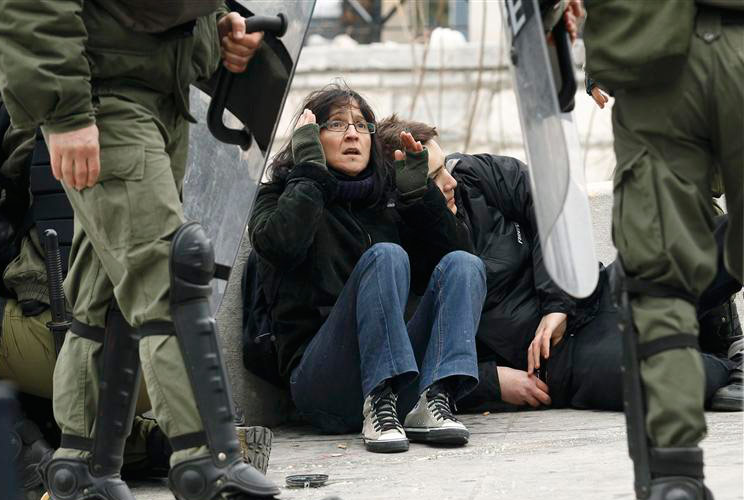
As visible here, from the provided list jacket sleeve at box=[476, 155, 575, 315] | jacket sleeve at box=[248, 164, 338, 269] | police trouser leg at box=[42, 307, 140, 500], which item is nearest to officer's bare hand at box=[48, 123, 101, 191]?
police trouser leg at box=[42, 307, 140, 500]

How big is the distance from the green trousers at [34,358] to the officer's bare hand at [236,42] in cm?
110

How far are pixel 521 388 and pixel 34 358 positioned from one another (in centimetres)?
181

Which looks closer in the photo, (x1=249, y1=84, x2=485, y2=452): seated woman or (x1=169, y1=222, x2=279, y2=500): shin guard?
(x1=169, y1=222, x2=279, y2=500): shin guard

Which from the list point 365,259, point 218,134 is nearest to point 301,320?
point 365,259

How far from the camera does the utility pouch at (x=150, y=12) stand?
10.1 ft

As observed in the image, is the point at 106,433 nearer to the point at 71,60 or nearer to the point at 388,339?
the point at 71,60

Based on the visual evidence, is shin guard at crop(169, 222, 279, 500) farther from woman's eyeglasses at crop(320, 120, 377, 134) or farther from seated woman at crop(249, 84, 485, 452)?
woman's eyeglasses at crop(320, 120, 377, 134)

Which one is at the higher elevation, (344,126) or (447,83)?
(344,126)

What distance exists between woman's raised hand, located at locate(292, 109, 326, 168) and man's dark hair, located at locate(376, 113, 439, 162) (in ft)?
1.15

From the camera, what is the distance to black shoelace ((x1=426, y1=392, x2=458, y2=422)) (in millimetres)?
4559

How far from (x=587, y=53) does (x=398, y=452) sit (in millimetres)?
1863

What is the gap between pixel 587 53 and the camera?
9.87 feet

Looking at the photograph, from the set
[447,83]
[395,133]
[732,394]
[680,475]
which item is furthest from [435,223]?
[447,83]

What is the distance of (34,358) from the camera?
13.6ft
